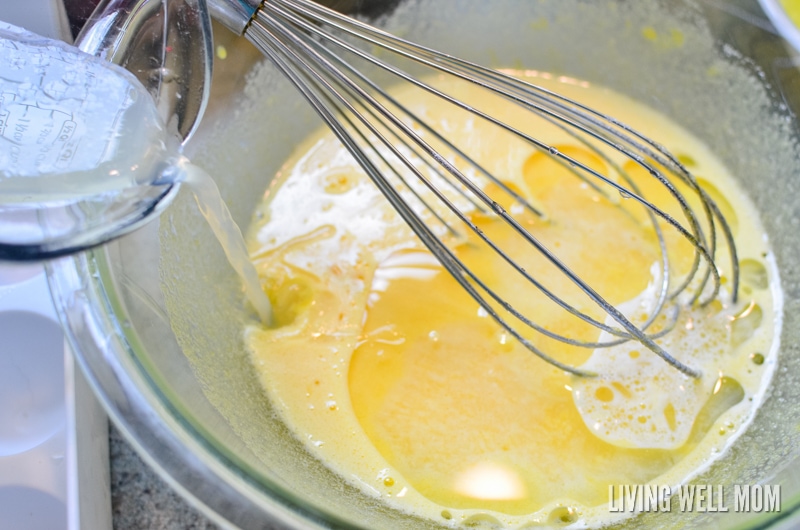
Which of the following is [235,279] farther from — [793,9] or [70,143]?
[793,9]

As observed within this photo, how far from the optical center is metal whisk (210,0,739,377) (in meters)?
0.56

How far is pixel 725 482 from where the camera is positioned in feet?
1.84

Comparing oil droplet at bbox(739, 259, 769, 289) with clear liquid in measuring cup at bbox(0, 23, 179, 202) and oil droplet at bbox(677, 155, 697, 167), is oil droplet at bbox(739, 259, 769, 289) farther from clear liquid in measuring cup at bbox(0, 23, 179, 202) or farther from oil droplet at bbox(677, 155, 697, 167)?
clear liquid in measuring cup at bbox(0, 23, 179, 202)

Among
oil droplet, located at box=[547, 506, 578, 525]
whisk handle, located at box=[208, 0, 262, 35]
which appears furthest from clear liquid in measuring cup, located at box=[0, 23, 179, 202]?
oil droplet, located at box=[547, 506, 578, 525]

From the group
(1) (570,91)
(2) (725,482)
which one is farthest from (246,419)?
(1) (570,91)

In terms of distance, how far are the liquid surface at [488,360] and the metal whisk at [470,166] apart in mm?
21

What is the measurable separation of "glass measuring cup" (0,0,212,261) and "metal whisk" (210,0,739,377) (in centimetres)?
13

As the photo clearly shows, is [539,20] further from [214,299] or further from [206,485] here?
[206,485]

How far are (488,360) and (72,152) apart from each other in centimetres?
42

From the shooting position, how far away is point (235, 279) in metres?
0.69

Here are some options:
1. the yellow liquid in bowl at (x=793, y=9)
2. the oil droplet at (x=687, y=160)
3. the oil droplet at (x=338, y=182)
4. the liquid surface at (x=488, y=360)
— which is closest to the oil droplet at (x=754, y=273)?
the liquid surface at (x=488, y=360)

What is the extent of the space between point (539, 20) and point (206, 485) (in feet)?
2.25

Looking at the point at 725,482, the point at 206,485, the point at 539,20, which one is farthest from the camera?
the point at 539,20

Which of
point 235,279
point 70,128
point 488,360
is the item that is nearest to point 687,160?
point 488,360
